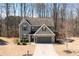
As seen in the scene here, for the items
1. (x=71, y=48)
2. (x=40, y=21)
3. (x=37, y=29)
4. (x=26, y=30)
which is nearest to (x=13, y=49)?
(x=26, y=30)

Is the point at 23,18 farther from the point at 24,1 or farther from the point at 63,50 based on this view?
the point at 63,50

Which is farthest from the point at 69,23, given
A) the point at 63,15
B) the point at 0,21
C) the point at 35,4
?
the point at 0,21

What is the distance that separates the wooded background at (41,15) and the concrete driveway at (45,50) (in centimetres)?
29

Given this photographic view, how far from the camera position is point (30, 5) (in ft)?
25.5

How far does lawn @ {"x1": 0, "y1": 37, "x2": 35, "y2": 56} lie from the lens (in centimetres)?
774

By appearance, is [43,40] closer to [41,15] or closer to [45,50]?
[45,50]

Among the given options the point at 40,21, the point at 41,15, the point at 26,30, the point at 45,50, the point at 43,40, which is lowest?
the point at 45,50

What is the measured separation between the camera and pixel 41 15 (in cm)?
779

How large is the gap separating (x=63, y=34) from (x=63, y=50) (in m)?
0.30

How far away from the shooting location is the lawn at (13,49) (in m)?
7.74

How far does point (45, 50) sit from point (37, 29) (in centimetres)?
42

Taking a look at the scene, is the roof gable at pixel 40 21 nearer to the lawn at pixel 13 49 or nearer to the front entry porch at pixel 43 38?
the front entry porch at pixel 43 38

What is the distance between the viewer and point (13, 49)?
25.5 feet

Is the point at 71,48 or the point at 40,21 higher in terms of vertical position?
the point at 40,21
